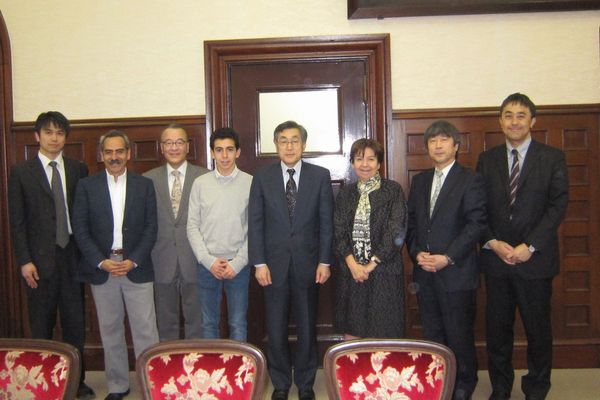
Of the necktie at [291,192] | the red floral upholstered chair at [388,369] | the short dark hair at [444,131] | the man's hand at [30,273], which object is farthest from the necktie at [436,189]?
the man's hand at [30,273]

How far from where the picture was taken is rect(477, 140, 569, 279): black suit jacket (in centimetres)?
292

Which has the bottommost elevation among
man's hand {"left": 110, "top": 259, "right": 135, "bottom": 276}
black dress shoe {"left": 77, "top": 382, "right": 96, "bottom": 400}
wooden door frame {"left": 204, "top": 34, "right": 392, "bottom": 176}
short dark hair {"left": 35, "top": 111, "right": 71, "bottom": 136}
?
black dress shoe {"left": 77, "top": 382, "right": 96, "bottom": 400}

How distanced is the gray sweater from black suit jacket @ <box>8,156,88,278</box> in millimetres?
788

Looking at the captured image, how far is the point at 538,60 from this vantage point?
3.76 metres

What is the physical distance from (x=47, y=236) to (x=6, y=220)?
1.02 metres

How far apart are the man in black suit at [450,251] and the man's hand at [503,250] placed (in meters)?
0.11

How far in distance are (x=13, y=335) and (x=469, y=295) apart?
3.13m

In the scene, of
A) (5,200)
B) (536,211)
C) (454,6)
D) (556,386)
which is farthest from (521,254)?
(5,200)

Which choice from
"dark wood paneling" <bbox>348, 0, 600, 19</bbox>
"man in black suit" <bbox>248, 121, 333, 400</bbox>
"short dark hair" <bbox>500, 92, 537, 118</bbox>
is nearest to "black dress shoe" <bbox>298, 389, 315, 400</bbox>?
"man in black suit" <bbox>248, 121, 333, 400</bbox>

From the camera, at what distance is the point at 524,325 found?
3031 mm

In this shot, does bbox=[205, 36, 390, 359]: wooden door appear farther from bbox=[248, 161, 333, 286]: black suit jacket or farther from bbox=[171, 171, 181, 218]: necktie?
bbox=[248, 161, 333, 286]: black suit jacket

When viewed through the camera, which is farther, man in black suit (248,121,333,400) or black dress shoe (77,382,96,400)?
black dress shoe (77,382,96,400)

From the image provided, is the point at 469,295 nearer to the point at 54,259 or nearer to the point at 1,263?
the point at 54,259

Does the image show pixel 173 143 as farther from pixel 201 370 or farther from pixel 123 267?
pixel 201 370
